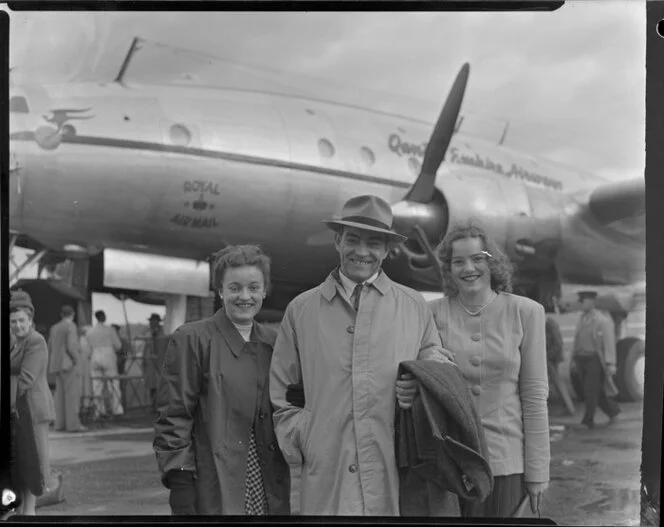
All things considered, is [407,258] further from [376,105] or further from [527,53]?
[527,53]

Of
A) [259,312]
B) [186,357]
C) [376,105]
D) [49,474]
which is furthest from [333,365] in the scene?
[49,474]

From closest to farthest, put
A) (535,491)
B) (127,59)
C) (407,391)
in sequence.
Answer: (407,391) < (535,491) < (127,59)

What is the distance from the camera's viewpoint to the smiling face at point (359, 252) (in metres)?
2.67

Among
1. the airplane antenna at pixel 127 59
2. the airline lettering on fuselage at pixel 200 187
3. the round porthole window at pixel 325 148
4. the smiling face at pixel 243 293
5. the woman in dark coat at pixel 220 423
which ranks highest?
the airplane antenna at pixel 127 59

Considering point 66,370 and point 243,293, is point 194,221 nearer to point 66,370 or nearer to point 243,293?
point 243,293

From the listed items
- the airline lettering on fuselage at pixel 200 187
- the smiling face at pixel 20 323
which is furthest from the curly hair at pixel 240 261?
the smiling face at pixel 20 323

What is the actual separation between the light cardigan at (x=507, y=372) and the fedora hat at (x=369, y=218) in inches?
13.8

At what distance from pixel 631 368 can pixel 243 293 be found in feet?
5.11

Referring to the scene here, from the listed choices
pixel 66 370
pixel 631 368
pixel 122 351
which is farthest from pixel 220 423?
pixel 631 368

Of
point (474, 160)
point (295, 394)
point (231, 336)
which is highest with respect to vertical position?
point (474, 160)

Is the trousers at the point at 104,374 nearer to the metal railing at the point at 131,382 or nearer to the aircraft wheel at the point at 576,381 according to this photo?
the metal railing at the point at 131,382

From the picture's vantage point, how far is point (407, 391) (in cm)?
255

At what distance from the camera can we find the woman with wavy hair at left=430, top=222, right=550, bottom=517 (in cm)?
262

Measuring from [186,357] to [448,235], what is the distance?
3.79 feet
